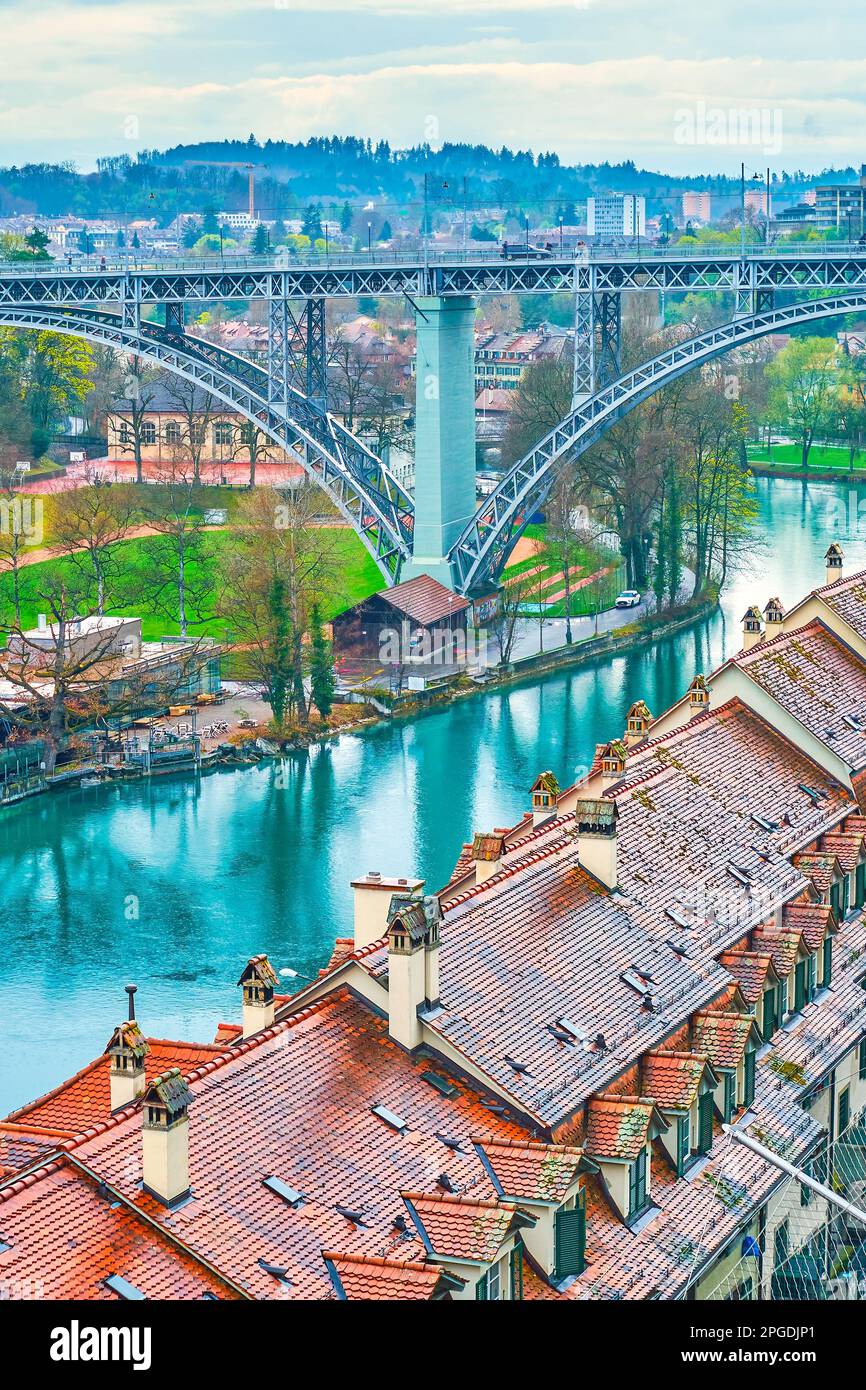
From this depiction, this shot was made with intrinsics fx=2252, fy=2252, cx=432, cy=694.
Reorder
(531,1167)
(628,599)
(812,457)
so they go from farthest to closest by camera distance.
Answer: (812,457) < (628,599) < (531,1167)

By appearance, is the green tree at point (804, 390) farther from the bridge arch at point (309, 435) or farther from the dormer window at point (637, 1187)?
the dormer window at point (637, 1187)

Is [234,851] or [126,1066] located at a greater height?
[126,1066]

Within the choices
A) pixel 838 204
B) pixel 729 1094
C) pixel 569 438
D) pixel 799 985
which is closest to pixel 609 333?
pixel 569 438

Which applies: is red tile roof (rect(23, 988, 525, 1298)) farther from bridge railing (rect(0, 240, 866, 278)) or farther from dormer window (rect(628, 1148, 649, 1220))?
bridge railing (rect(0, 240, 866, 278))

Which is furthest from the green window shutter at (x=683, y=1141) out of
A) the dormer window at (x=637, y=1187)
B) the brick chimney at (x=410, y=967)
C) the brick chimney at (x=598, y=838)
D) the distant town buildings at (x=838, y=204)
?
the distant town buildings at (x=838, y=204)

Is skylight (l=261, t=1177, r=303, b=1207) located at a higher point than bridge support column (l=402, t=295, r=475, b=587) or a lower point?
lower

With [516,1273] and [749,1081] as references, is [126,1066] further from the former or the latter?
[749,1081]

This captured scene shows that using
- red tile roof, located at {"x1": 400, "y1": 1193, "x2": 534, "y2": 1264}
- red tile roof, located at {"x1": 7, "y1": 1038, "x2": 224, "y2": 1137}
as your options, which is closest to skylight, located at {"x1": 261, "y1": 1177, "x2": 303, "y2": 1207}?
red tile roof, located at {"x1": 400, "y1": 1193, "x2": 534, "y2": 1264}
